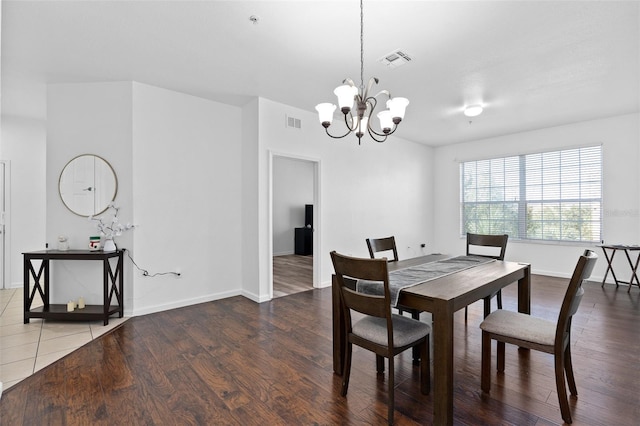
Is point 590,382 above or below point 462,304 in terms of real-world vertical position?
below

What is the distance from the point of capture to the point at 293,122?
14.4 ft

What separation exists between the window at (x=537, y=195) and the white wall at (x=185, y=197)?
492cm

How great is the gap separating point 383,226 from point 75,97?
16.0ft

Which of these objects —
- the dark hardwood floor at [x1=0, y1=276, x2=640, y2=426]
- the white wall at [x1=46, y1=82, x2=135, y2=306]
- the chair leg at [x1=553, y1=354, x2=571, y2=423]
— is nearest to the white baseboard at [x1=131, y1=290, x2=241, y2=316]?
the white wall at [x1=46, y1=82, x2=135, y2=306]

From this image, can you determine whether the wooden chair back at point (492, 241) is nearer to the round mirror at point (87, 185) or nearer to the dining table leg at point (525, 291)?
the dining table leg at point (525, 291)

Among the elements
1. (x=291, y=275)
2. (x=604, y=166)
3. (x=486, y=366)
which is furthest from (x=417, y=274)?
(x=604, y=166)

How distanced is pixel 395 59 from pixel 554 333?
2.58m

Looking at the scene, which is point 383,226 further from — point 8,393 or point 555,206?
point 8,393

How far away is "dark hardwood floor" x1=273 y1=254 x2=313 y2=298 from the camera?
4590 mm

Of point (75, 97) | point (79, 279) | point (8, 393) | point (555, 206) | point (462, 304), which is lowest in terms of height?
point (8, 393)

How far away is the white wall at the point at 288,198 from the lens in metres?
8.23

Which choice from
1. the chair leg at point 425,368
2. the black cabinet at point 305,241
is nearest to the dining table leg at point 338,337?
the chair leg at point 425,368

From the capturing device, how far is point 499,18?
238cm

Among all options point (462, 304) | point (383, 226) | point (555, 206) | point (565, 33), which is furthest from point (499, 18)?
point (555, 206)
